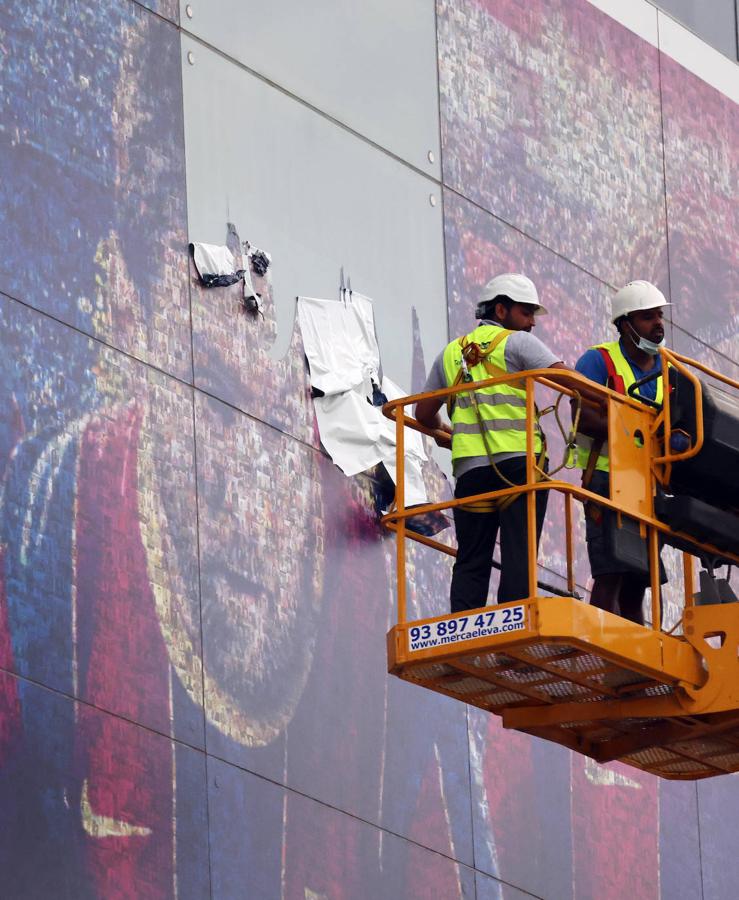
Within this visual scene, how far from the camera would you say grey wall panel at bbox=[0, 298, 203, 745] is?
43.9ft

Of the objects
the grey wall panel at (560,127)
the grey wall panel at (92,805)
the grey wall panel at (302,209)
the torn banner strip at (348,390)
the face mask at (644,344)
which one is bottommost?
the grey wall panel at (92,805)

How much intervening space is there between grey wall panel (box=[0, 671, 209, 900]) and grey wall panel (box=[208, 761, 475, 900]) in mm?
220

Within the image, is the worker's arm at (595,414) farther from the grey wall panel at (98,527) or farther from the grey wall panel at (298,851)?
the grey wall panel at (298,851)

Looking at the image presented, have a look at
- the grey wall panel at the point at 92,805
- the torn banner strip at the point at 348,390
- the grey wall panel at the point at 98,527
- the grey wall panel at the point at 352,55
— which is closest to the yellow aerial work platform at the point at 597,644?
the grey wall panel at the point at 98,527

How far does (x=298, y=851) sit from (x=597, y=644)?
3777mm

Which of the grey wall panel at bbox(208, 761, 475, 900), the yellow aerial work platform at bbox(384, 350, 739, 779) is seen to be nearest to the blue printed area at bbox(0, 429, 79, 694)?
the grey wall panel at bbox(208, 761, 475, 900)

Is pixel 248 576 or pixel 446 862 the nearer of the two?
pixel 248 576

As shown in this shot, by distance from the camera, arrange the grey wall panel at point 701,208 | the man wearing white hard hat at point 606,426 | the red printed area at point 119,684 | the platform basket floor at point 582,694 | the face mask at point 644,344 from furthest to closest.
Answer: the grey wall panel at point 701,208 → the red printed area at point 119,684 → the face mask at point 644,344 → the man wearing white hard hat at point 606,426 → the platform basket floor at point 582,694

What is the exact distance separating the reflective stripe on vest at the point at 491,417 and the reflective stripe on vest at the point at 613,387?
41 cm

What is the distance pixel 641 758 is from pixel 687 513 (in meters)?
1.92

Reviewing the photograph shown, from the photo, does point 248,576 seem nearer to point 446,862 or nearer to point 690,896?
point 446,862

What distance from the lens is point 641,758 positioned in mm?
13555

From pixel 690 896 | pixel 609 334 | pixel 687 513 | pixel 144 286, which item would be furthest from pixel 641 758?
pixel 609 334

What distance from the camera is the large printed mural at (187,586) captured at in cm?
1344
